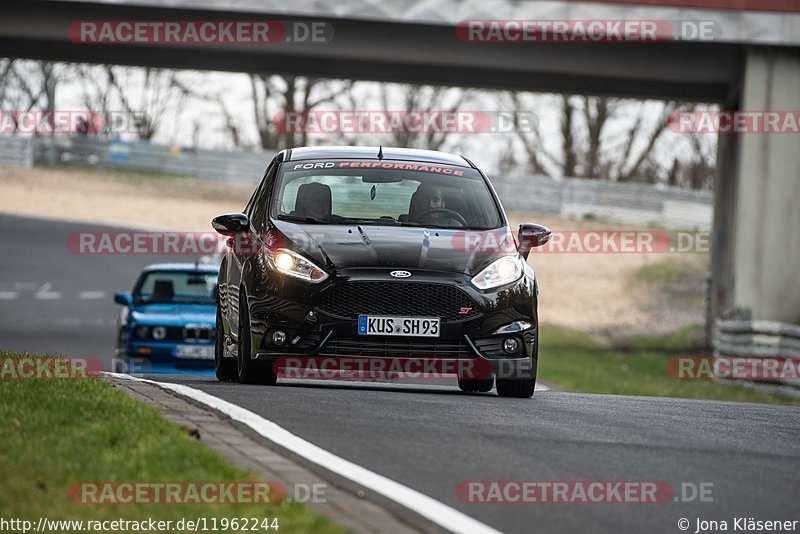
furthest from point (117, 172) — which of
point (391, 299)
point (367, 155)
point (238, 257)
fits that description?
point (391, 299)

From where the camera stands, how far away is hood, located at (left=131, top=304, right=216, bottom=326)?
18.6m

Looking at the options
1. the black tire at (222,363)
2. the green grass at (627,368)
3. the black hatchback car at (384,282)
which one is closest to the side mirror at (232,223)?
the black hatchback car at (384,282)

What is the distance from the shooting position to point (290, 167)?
1188cm

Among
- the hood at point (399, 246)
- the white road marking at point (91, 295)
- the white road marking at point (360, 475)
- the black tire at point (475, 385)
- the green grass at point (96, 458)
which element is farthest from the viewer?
the white road marking at point (91, 295)

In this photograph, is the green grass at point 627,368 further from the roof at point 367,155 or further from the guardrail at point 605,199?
the guardrail at point 605,199

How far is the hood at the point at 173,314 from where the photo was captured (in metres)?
18.6

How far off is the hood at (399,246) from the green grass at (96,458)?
218cm

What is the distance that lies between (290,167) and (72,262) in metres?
32.2

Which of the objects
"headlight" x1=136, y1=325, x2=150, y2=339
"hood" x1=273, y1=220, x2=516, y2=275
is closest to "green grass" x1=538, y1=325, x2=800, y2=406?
"headlight" x1=136, y1=325, x2=150, y2=339

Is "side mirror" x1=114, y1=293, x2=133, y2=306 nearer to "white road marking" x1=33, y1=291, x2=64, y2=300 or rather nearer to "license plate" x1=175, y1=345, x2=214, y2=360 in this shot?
"license plate" x1=175, y1=345, x2=214, y2=360

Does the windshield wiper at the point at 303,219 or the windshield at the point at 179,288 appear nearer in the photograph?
the windshield wiper at the point at 303,219

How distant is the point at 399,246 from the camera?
35.1ft

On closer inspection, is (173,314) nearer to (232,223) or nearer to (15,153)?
(232,223)

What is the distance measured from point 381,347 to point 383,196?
152 cm
